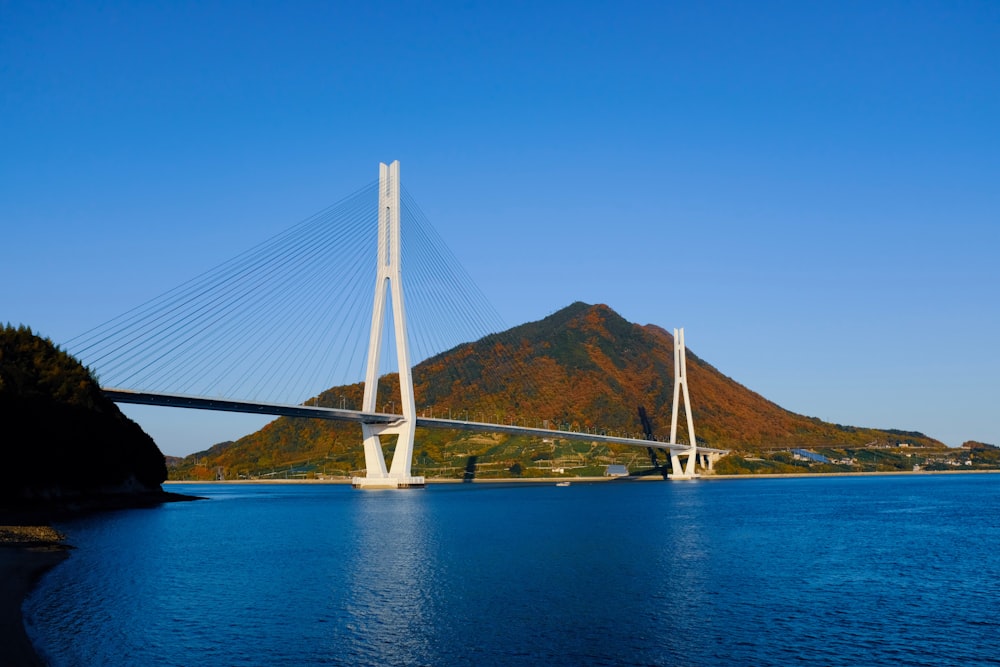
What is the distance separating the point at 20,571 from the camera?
25469 millimetres

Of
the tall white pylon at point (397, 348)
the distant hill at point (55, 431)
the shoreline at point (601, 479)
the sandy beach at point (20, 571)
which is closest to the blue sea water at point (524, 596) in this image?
the sandy beach at point (20, 571)

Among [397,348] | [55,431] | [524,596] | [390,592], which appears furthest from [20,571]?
[397,348]

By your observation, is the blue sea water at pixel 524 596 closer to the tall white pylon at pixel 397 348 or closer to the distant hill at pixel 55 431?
the distant hill at pixel 55 431

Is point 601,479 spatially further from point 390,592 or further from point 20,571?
point 20,571

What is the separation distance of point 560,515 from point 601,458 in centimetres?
10507

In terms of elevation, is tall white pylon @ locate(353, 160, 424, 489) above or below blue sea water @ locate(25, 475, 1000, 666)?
above

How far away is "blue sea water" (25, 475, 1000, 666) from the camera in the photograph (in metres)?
17.0

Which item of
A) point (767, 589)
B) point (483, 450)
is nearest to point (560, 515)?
point (767, 589)

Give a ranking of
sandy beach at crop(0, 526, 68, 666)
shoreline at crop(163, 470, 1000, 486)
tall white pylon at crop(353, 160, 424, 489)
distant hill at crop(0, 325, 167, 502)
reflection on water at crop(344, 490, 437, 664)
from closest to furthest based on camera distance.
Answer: sandy beach at crop(0, 526, 68, 666)
reflection on water at crop(344, 490, 437, 664)
distant hill at crop(0, 325, 167, 502)
tall white pylon at crop(353, 160, 424, 489)
shoreline at crop(163, 470, 1000, 486)

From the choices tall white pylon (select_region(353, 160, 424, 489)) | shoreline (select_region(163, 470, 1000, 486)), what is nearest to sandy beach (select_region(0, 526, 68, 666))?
tall white pylon (select_region(353, 160, 424, 489))

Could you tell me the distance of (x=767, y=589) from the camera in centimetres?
2408

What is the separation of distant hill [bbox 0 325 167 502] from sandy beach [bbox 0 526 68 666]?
14.7 metres

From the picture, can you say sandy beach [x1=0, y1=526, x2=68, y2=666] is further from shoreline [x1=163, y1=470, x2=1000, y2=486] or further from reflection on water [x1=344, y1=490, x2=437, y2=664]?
shoreline [x1=163, y1=470, x2=1000, y2=486]

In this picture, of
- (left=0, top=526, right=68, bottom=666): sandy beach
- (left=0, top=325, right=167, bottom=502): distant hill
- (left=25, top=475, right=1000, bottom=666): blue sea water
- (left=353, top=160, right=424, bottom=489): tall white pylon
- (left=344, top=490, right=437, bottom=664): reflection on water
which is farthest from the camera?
(left=353, top=160, right=424, bottom=489): tall white pylon
